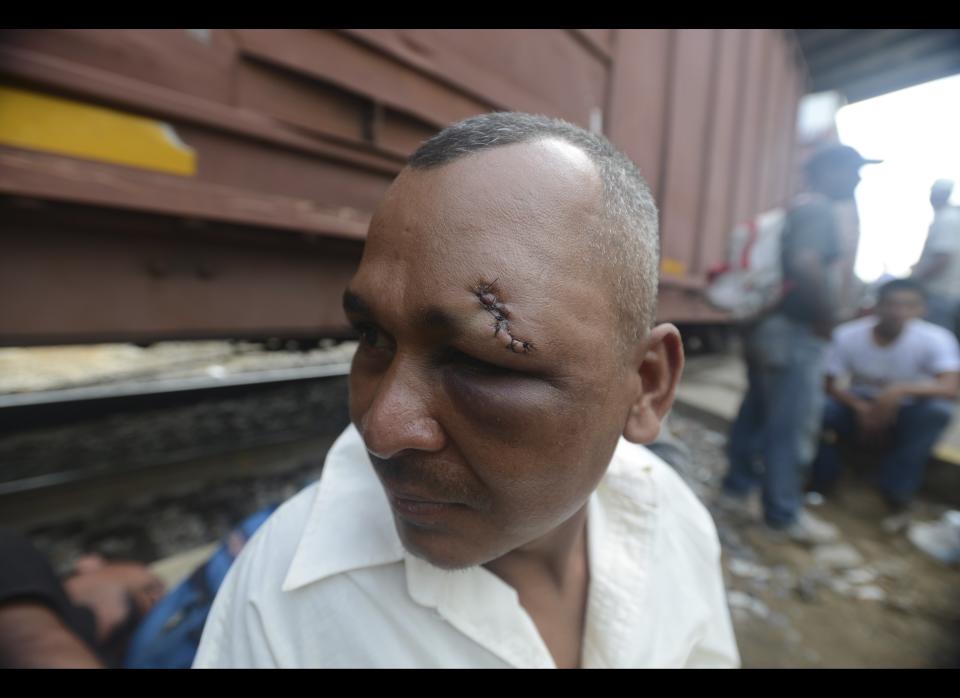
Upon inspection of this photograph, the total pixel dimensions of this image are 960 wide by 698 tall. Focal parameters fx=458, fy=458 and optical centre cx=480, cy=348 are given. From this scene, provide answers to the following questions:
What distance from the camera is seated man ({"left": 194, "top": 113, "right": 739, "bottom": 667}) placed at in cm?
59

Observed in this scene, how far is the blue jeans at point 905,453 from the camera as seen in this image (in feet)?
9.72

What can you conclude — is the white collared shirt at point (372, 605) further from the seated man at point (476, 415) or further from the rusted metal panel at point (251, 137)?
the rusted metal panel at point (251, 137)

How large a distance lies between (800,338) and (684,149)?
171 centimetres

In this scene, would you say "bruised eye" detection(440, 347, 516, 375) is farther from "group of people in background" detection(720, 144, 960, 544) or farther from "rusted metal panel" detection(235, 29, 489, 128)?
"group of people in background" detection(720, 144, 960, 544)

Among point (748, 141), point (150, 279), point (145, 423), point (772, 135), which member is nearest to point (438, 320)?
point (150, 279)

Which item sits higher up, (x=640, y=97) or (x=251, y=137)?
(x=640, y=97)

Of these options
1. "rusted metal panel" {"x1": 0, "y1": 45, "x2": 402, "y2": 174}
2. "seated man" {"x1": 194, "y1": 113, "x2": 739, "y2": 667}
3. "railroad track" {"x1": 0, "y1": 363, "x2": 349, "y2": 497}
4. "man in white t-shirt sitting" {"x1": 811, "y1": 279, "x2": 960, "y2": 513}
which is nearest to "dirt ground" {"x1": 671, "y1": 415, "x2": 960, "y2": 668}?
"man in white t-shirt sitting" {"x1": 811, "y1": 279, "x2": 960, "y2": 513}

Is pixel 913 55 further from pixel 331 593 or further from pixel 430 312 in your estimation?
pixel 331 593

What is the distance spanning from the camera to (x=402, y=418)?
58 cm

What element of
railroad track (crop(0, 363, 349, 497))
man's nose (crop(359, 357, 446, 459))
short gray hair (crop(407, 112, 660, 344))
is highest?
short gray hair (crop(407, 112, 660, 344))

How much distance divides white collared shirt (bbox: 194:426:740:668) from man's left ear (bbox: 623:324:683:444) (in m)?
0.33

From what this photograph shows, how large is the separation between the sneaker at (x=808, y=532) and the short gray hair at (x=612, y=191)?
2.54 meters

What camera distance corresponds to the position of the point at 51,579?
3.51ft

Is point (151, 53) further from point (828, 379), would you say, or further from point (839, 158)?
point (828, 379)
